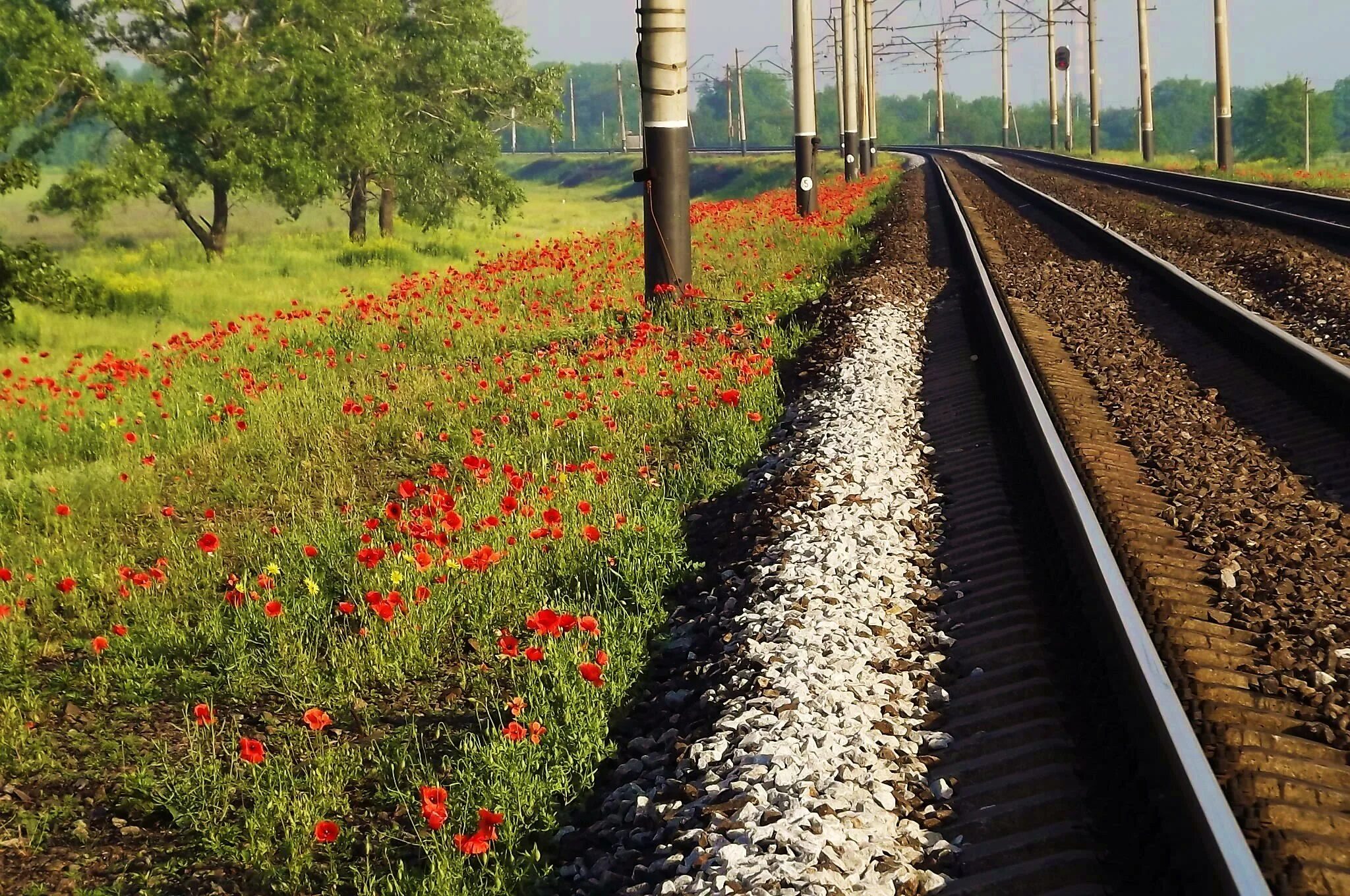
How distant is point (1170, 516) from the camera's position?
18.2ft

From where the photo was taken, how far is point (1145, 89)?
156 ft

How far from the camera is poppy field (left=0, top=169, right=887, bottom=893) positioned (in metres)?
3.71

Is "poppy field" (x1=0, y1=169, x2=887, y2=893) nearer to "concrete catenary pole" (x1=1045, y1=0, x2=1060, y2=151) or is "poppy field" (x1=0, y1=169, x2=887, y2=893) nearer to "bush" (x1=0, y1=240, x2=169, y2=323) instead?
"bush" (x1=0, y1=240, x2=169, y2=323)

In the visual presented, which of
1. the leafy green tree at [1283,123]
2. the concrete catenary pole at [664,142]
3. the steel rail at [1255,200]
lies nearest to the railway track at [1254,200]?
the steel rail at [1255,200]

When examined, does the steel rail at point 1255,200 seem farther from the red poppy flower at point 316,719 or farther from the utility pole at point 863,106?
the red poppy flower at point 316,719

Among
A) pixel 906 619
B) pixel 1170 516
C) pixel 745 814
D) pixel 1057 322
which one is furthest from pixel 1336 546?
pixel 1057 322

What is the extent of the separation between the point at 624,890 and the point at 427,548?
2.77 metres

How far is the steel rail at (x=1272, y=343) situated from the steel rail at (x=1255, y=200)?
10.3 ft

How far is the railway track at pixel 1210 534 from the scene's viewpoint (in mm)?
3160

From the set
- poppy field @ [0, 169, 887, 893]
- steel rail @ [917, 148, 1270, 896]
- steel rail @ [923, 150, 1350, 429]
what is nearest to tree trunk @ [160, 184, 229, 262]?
poppy field @ [0, 169, 887, 893]

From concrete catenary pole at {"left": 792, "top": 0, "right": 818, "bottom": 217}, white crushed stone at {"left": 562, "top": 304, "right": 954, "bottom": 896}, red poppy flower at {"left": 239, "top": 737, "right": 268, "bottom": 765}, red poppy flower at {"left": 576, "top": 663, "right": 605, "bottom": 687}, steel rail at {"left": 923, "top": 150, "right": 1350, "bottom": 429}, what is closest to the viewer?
white crushed stone at {"left": 562, "top": 304, "right": 954, "bottom": 896}

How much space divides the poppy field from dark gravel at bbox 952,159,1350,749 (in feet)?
6.96

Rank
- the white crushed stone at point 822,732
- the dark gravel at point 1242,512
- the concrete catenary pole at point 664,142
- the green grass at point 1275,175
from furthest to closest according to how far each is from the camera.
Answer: the green grass at point 1275,175 → the concrete catenary pole at point 664,142 → the dark gravel at point 1242,512 → the white crushed stone at point 822,732

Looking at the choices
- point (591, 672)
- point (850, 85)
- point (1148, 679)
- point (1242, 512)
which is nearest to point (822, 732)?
point (591, 672)
